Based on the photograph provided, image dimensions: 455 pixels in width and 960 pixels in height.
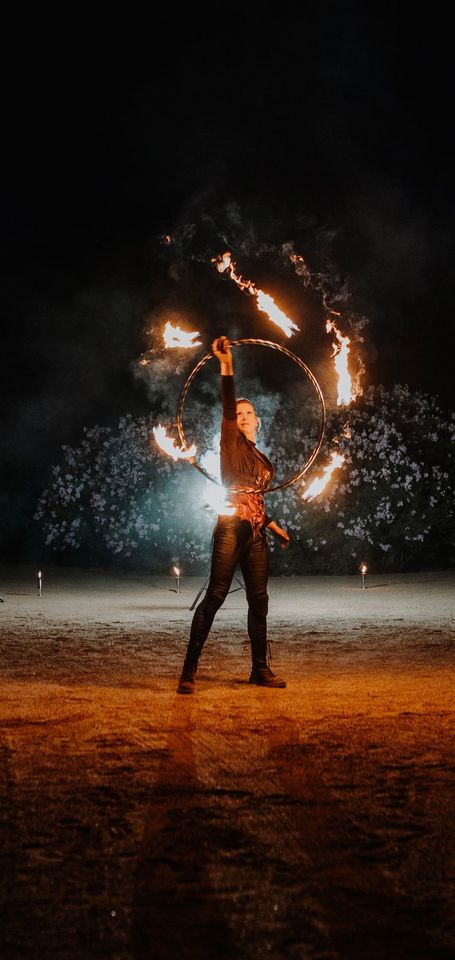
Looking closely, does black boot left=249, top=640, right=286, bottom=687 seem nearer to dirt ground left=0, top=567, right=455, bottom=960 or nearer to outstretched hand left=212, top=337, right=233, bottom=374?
dirt ground left=0, top=567, right=455, bottom=960

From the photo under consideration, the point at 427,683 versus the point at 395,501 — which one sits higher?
the point at 395,501

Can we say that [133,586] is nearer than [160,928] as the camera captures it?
No

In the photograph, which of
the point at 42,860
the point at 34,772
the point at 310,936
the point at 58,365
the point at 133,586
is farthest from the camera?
the point at 58,365

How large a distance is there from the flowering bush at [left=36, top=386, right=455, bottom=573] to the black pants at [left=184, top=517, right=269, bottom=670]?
14.7 m

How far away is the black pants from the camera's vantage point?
20.7ft

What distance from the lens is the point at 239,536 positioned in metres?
6.44

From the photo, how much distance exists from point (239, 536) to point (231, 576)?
1.08 ft

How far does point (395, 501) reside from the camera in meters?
22.2

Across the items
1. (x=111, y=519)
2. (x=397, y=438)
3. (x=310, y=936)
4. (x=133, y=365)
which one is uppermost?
(x=133, y=365)

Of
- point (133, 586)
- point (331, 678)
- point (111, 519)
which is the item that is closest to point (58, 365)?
point (111, 519)

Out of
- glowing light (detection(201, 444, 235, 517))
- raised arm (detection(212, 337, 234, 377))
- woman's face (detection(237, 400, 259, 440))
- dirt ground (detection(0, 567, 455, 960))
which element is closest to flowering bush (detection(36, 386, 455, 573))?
glowing light (detection(201, 444, 235, 517))

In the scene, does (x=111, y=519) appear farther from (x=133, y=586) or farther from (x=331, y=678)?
(x=331, y=678)

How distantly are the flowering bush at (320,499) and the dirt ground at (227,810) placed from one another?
14112 millimetres

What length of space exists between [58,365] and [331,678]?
861 inches
